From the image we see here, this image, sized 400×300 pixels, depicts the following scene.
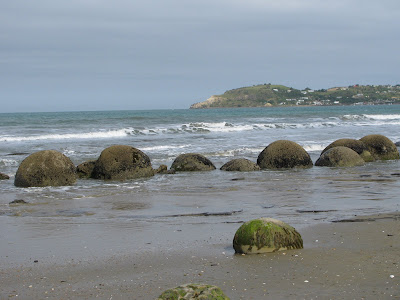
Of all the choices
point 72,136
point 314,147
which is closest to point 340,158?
point 314,147

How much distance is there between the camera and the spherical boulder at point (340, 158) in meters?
17.9

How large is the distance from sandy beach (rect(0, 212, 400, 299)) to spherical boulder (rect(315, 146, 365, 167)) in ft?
33.1

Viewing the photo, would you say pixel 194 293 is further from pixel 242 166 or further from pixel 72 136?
pixel 72 136

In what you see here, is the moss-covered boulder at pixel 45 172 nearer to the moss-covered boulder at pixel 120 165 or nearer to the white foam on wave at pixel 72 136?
the moss-covered boulder at pixel 120 165

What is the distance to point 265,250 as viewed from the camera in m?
7.23

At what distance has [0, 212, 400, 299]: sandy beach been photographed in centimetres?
579

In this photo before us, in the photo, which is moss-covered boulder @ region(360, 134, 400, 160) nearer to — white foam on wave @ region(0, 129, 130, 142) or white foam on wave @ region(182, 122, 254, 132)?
white foam on wave @ region(0, 129, 130, 142)

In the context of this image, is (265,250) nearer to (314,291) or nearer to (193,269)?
(193,269)

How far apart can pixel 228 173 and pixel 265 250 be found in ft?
31.5

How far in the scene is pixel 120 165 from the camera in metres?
15.8

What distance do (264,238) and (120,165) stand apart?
29.8 feet

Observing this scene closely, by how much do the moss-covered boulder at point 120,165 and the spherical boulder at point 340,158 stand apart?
5.62 m

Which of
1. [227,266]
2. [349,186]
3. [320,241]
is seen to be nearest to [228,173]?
[349,186]

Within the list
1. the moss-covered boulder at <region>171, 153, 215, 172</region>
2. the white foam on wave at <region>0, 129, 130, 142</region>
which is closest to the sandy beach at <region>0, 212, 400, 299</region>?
the moss-covered boulder at <region>171, 153, 215, 172</region>
